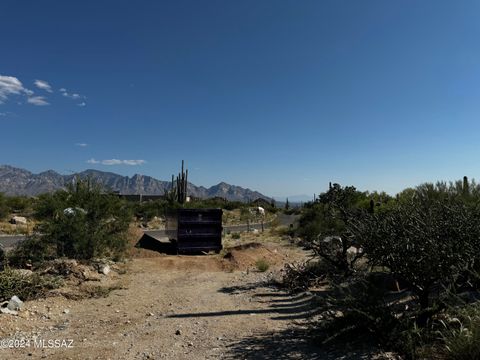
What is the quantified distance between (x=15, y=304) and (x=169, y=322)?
2.74 meters

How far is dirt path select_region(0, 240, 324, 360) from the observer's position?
5535 mm

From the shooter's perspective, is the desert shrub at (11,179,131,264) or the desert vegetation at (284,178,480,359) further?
the desert shrub at (11,179,131,264)

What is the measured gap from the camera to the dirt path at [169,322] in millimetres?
5535

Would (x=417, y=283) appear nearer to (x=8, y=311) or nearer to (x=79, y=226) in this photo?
(x=8, y=311)

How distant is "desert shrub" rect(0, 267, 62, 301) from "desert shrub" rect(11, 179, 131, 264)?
239 centimetres

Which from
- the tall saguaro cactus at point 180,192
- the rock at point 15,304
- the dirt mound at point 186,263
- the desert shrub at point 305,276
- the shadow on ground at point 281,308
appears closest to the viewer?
the rock at point 15,304

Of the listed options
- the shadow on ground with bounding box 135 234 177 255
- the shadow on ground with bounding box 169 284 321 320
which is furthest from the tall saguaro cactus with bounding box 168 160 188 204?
the shadow on ground with bounding box 169 284 321 320

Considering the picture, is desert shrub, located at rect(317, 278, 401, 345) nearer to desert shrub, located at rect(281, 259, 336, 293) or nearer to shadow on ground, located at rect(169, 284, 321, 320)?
shadow on ground, located at rect(169, 284, 321, 320)

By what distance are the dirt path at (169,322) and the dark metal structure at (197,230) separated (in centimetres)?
449

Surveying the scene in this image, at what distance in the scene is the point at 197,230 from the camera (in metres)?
15.5

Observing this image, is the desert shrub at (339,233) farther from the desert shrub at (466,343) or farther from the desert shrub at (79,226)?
the desert shrub at (79,226)

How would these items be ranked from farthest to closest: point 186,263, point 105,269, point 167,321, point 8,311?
point 186,263 → point 105,269 → point 167,321 → point 8,311

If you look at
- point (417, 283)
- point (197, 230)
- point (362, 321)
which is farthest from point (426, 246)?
point (197, 230)

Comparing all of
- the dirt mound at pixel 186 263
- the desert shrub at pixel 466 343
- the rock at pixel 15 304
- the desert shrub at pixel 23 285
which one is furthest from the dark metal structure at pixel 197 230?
the desert shrub at pixel 466 343
